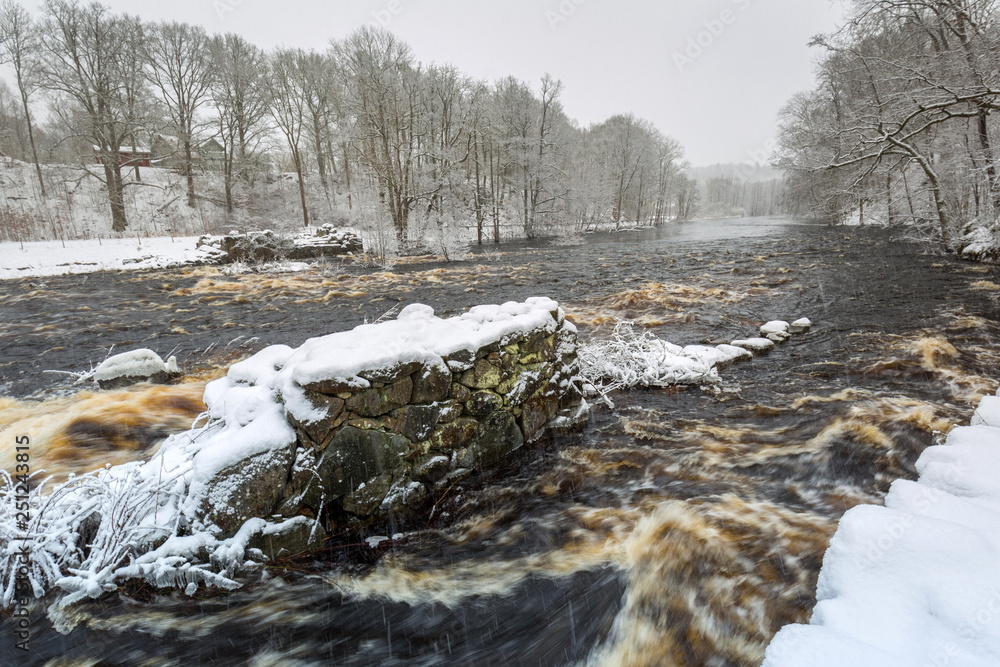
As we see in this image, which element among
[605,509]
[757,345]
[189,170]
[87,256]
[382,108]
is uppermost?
[382,108]

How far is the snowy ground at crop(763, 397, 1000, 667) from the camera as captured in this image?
6.06ft

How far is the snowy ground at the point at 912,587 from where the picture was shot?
72.7 inches

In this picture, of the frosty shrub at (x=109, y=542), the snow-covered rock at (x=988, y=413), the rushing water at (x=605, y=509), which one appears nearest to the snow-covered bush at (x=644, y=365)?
the rushing water at (x=605, y=509)

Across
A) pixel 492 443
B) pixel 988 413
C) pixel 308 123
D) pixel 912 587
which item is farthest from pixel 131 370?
pixel 308 123

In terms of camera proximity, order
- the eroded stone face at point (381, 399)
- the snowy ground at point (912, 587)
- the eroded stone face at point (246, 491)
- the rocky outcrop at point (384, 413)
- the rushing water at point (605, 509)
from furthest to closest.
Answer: the eroded stone face at point (381, 399) < the rocky outcrop at point (384, 413) < the eroded stone face at point (246, 491) < the rushing water at point (605, 509) < the snowy ground at point (912, 587)

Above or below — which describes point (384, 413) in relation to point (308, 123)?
below

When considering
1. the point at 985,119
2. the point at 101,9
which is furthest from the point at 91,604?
the point at 101,9

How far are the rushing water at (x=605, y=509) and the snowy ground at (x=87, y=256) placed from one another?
28.2ft

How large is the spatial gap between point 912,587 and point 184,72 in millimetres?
36090

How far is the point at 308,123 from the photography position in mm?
32594

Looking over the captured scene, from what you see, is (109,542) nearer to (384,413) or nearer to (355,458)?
(355,458)

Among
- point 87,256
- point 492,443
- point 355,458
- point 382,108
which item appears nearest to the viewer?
point 355,458

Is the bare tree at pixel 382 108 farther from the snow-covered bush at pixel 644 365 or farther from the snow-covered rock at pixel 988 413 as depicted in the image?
the snow-covered rock at pixel 988 413

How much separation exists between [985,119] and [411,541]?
20.7 meters
